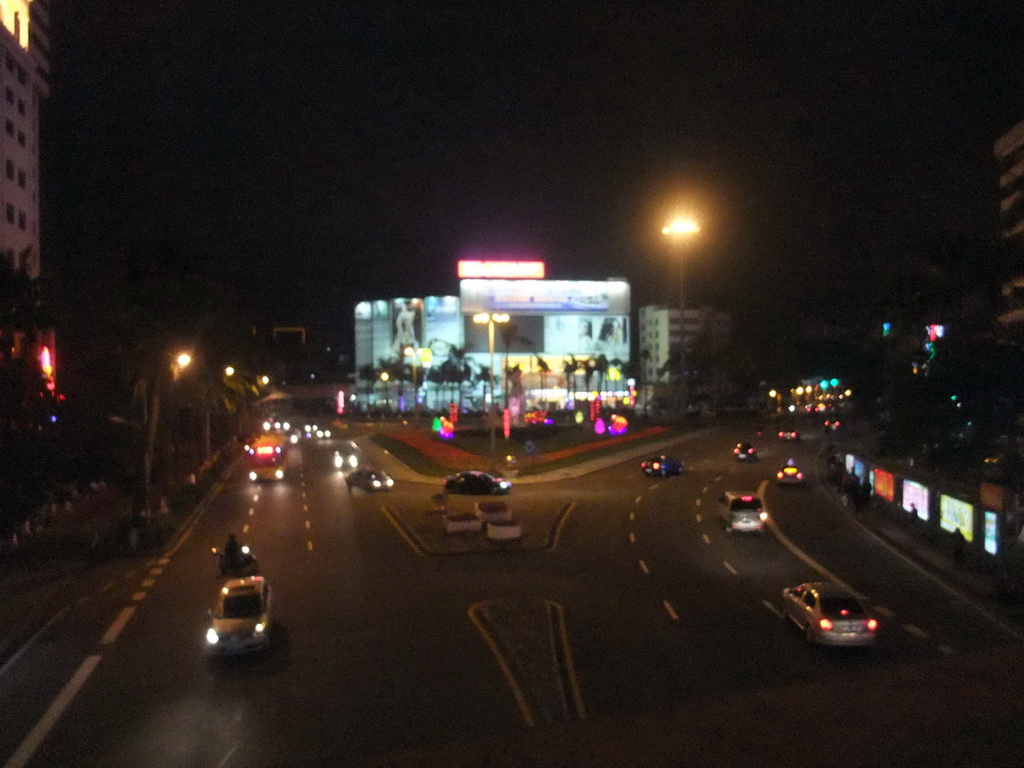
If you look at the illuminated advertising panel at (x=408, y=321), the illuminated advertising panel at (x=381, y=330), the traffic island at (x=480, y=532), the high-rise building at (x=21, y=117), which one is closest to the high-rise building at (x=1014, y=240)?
the traffic island at (x=480, y=532)

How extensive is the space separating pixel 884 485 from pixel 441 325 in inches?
4262

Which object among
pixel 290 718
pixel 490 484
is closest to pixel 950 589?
pixel 290 718

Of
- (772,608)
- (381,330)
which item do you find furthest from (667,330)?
(772,608)

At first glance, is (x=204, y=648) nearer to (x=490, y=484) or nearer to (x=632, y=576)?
(x=632, y=576)

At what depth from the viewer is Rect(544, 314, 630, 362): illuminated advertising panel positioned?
142 metres

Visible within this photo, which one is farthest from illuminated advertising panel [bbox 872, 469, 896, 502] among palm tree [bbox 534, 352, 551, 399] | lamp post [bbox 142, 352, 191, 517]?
palm tree [bbox 534, 352, 551, 399]

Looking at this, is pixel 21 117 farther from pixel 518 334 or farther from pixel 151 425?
pixel 518 334

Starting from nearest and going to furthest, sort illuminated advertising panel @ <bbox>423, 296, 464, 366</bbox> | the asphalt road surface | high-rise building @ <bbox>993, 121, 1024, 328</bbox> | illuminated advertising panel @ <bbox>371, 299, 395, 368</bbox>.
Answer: the asphalt road surface
high-rise building @ <bbox>993, 121, 1024, 328</bbox>
illuminated advertising panel @ <bbox>423, 296, 464, 366</bbox>
illuminated advertising panel @ <bbox>371, 299, 395, 368</bbox>

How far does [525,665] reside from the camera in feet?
56.2

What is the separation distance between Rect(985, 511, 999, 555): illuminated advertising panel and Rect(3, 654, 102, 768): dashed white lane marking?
20749mm

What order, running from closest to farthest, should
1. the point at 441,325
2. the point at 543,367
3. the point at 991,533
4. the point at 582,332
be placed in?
the point at 991,533 < the point at 543,367 < the point at 582,332 < the point at 441,325

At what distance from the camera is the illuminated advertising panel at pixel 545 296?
5458 inches

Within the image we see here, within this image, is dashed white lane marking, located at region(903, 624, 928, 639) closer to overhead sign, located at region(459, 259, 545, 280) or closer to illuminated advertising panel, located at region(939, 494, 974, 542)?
illuminated advertising panel, located at region(939, 494, 974, 542)

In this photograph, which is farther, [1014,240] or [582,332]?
[582,332]
